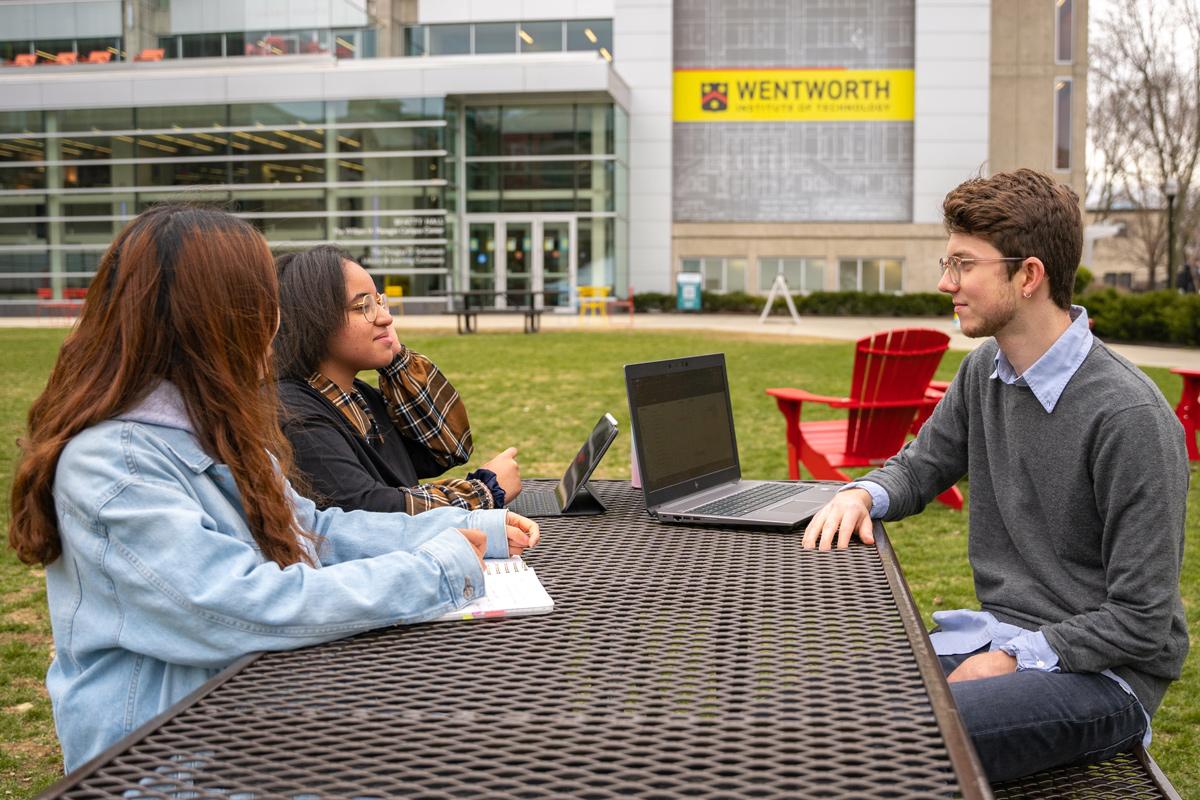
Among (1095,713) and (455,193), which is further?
(455,193)

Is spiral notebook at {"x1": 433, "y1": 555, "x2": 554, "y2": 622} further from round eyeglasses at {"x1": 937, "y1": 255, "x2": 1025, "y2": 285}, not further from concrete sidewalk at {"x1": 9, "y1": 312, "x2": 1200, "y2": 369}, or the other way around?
concrete sidewalk at {"x1": 9, "y1": 312, "x2": 1200, "y2": 369}

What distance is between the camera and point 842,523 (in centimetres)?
262

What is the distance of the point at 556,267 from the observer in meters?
35.0

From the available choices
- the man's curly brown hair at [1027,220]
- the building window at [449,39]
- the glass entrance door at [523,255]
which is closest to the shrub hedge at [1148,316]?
the glass entrance door at [523,255]

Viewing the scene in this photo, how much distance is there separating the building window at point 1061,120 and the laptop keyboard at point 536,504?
39301 millimetres

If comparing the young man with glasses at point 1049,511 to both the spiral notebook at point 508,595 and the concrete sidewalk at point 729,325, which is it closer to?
the spiral notebook at point 508,595

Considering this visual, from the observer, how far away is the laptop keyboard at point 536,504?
10.2 feet

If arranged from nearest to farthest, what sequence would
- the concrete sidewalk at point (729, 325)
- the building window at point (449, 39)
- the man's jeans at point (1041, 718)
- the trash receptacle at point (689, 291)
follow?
the man's jeans at point (1041, 718) < the concrete sidewalk at point (729, 325) < the trash receptacle at point (689, 291) < the building window at point (449, 39)

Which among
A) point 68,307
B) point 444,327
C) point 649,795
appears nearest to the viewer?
point 649,795

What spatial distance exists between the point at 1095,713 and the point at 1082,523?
0.37 metres

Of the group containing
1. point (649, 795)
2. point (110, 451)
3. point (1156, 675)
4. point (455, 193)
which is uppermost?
point (455, 193)

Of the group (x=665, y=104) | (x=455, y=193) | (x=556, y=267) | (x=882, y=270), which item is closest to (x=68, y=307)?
(x=455, y=193)

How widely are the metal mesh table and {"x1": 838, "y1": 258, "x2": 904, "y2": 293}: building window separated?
36.1 metres

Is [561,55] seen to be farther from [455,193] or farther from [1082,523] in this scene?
[1082,523]
